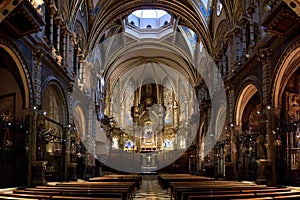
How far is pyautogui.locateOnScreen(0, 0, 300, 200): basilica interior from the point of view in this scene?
48.6ft

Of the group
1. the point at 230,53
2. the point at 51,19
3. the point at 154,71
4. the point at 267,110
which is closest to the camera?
the point at 267,110

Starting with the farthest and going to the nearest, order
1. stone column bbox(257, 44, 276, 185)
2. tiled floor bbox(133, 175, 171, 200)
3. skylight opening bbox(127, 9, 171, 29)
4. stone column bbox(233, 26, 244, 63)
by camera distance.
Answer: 1. skylight opening bbox(127, 9, 171, 29)
2. stone column bbox(233, 26, 244, 63)
3. stone column bbox(257, 44, 276, 185)
4. tiled floor bbox(133, 175, 171, 200)

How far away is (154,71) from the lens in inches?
1794

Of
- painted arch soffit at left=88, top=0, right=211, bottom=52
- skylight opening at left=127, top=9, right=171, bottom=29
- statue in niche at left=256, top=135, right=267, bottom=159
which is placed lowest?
statue in niche at left=256, top=135, right=267, bottom=159

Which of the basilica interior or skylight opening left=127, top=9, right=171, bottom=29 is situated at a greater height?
skylight opening left=127, top=9, right=171, bottom=29

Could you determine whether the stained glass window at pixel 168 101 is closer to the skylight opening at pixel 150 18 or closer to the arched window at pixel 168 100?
the arched window at pixel 168 100

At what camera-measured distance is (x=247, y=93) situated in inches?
818

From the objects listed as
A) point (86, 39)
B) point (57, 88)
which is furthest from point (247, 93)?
point (86, 39)

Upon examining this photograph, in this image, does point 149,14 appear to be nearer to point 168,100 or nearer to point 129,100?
point 168,100

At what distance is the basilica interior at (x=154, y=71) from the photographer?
Result: 14805 millimetres

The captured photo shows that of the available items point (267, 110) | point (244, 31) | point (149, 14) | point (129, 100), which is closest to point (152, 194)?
point (267, 110)

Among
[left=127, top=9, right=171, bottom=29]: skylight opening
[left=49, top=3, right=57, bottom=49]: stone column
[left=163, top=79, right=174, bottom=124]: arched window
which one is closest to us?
[left=49, top=3, right=57, bottom=49]: stone column

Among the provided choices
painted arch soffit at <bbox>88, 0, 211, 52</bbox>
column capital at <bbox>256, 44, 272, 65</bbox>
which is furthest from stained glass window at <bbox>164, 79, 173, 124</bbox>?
column capital at <bbox>256, 44, 272, 65</bbox>

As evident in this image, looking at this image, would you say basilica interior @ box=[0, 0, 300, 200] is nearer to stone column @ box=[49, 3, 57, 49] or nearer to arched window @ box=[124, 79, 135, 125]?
stone column @ box=[49, 3, 57, 49]
